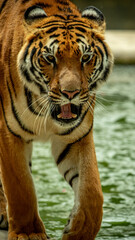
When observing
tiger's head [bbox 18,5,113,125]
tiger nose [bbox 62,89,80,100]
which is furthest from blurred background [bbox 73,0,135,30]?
tiger nose [bbox 62,89,80,100]

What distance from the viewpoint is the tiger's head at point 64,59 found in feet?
8.90

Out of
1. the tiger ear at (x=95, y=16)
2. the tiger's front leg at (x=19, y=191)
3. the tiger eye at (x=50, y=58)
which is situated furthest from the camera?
the tiger's front leg at (x=19, y=191)

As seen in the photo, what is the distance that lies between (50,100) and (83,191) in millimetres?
530

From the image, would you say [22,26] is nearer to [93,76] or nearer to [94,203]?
[93,76]

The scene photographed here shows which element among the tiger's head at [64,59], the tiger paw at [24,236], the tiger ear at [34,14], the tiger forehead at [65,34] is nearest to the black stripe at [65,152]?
the tiger's head at [64,59]

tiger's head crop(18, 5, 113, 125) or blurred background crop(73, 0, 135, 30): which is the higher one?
blurred background crop(73, 0, 135, 30)

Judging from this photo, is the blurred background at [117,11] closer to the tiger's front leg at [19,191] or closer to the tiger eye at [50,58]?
the tiger's front leg at [19,191]

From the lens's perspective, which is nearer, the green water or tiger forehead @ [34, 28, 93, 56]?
tiger forehead @ [34, 28, 93, 56]

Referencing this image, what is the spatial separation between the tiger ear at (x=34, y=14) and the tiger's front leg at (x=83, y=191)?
66 cm

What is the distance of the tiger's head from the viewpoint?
107 inches

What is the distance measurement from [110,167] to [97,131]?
1443mm

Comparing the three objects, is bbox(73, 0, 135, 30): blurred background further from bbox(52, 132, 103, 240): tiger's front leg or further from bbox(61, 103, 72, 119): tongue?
bbox(61, 103, 72, 119): tongue

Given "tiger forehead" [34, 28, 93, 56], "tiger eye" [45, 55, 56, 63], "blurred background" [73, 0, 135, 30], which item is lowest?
"tiger eye" [45, 55, 56, 63]

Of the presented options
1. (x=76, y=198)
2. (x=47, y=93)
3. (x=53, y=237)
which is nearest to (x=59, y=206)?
(x=53, y=237)
